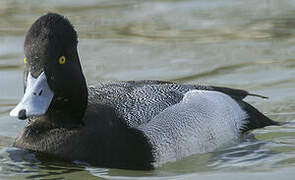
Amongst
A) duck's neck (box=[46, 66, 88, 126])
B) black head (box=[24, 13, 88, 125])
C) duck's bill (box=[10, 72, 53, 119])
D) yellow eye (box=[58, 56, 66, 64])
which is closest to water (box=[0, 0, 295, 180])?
duck's neck (box=[46, 66, 88, 126])

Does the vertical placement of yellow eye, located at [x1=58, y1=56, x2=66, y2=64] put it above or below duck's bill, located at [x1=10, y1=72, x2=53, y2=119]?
above

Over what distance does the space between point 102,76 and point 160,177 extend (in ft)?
11.0

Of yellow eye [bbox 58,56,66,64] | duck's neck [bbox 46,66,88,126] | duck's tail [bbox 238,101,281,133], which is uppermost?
yellow eye [bbox 58,56,66,64]

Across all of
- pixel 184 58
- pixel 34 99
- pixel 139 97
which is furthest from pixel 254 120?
pixel 184 58

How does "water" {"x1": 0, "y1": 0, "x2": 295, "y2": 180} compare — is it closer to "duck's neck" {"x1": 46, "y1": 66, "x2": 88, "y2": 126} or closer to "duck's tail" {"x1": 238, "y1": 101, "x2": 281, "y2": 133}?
"duck's tail" {"x1": 238, "y1": 101, "x2": 281, "y2": 133}

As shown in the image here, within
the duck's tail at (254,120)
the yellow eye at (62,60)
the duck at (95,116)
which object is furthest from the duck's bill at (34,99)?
the duck's tail at (254,120)

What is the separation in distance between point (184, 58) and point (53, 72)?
398 cm

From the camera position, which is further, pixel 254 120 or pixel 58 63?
pixel 254 120

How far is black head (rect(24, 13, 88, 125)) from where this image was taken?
18.6ft

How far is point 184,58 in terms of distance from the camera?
9508 millimetres

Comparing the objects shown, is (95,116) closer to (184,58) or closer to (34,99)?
(34,99)

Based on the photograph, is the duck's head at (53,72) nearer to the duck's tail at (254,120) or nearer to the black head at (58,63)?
the black head at (58,63)

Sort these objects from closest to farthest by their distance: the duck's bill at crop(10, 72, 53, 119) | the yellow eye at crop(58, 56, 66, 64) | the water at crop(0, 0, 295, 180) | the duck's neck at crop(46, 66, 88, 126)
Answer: the duck's bill at crop(10, 72, 53, 119) < the yellow eye at crop(58, 56, 66, 64) < the duck's neck at crop(46, 66, 88, 126) < the water at crop(0, 0, 295, 180)

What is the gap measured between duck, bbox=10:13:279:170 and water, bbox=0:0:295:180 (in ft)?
0.38
